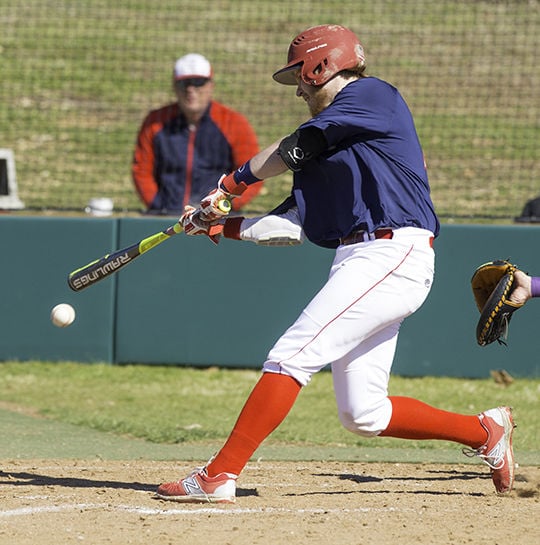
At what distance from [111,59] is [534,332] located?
8531 millimetres

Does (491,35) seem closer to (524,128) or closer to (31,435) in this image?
(524,128)

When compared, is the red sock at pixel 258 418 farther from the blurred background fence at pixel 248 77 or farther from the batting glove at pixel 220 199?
the blurred background fence at pixel 248 77

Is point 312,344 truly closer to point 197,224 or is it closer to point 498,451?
point 197,224

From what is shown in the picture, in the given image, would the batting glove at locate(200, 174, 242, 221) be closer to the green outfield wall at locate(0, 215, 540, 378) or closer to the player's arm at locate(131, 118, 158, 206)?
the green outfield wall at locate(0, 215, 540, 378)

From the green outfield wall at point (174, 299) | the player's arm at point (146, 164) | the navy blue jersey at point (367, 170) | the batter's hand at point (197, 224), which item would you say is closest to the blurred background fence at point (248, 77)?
the player's arm at point (146, 164)

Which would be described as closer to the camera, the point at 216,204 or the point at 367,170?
the point at 367,170

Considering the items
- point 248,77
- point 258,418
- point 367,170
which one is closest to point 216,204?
point 367,170

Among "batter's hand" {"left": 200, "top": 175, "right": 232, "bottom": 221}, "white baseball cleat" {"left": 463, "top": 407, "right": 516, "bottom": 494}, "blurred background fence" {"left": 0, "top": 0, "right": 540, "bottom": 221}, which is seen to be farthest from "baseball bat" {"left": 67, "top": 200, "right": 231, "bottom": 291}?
"blurred background fence" {"left": 0, "top": 0, "right": 540, "bottom": 221}

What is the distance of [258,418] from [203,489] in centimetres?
37

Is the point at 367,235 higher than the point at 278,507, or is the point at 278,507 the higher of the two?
the point at 367,235

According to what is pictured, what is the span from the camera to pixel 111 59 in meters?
15.0

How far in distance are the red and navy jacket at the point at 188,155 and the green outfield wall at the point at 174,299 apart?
0.42 meters

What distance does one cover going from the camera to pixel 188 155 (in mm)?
8820

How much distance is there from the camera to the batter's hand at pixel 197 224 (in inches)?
186
